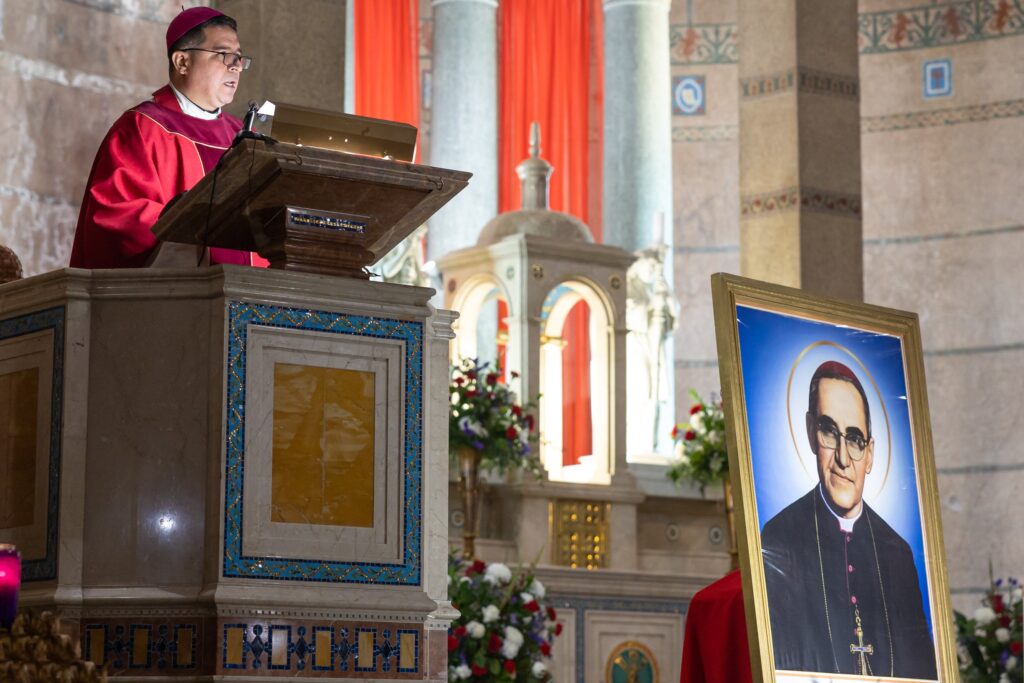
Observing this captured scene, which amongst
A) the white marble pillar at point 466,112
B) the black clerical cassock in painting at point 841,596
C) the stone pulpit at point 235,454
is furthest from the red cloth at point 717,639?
the white marble pillar at point 466,112

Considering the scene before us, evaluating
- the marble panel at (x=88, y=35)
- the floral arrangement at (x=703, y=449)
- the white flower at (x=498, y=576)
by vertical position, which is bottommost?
the white flower at (x=498, y=576)

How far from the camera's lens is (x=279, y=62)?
7.93m

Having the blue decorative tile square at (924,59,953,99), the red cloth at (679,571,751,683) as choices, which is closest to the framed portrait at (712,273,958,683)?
the red cloth at (679,571,751,683)

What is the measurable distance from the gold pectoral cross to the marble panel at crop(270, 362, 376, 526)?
1.32m

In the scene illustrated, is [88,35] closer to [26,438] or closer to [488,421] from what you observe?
[488,421]

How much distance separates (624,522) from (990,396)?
5.23 m

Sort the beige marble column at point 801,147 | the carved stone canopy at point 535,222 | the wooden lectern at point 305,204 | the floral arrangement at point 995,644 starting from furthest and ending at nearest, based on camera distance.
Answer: the beige marble column at point 801,147 → the carved stone canopy at point 535,222 → the floral arrangement at point 995,644 → the wooden lectern at point 305,204

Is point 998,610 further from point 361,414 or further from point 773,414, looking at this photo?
point 361,414

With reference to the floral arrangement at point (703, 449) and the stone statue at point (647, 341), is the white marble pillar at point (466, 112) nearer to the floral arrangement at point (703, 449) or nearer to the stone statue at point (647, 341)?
the stone statue at point (647, 341)

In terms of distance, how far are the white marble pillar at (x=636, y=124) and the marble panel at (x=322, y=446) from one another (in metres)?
8.13

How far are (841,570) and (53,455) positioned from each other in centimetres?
192

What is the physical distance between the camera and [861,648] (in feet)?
14.0

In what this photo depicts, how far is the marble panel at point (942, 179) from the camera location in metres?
13.4

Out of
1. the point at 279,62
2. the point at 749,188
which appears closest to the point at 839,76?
the point at 749,188
